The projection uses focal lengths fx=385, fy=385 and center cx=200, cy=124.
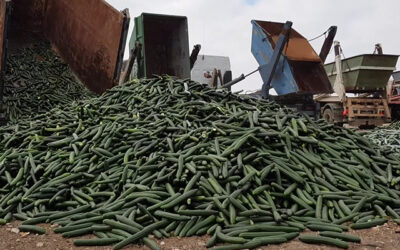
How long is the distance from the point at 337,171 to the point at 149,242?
2.19 meters

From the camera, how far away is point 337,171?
159 inches

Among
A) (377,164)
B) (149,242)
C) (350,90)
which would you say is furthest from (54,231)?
(350,90)

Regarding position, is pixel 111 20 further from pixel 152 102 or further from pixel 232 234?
pixel 232 234

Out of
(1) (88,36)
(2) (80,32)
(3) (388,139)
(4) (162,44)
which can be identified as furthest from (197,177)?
(4) (162,44)

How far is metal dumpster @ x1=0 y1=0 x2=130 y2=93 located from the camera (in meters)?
7.89

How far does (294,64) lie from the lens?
10875 millimetres

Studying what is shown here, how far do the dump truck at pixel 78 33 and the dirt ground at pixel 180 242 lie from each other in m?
4.42

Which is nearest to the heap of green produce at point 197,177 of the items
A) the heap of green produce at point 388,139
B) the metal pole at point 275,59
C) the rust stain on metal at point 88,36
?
the heap of green produce at point 388,139

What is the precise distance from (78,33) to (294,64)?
5.84 m

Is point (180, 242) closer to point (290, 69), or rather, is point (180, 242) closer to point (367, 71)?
point (290, 69)

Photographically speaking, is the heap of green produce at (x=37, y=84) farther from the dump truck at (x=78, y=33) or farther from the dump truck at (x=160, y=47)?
the dump truck at (x=160, y=47)

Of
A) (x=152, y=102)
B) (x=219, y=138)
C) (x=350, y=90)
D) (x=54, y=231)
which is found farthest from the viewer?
(x=350, y=90)

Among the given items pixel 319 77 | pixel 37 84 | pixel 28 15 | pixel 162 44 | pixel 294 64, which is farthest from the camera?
pixel 319 77

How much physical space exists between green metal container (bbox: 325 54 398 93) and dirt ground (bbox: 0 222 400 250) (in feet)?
35.3
